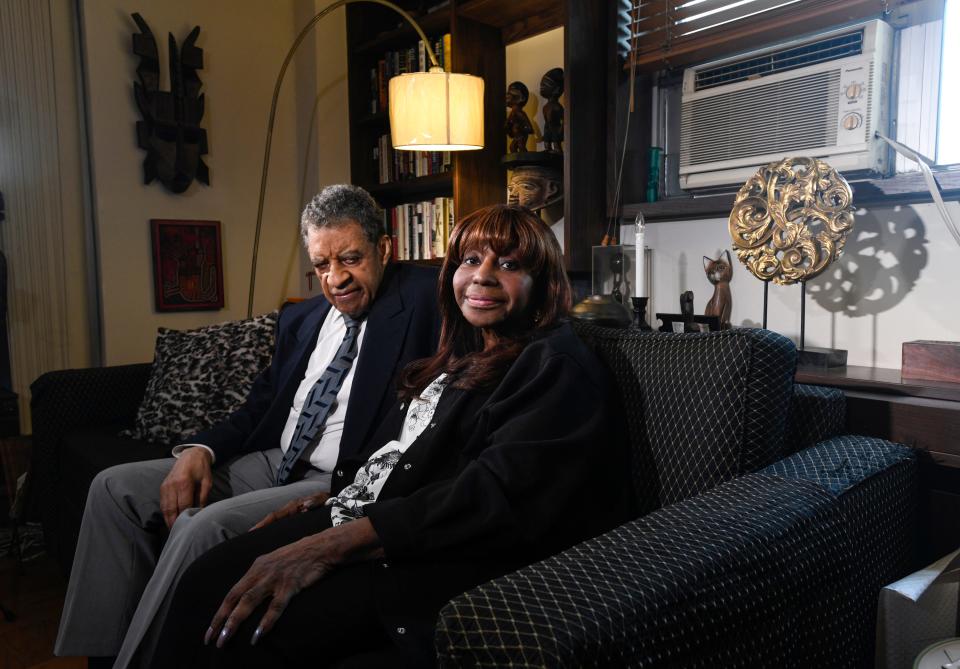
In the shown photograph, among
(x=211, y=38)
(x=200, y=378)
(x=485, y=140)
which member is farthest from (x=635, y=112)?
(x=211, y=38)

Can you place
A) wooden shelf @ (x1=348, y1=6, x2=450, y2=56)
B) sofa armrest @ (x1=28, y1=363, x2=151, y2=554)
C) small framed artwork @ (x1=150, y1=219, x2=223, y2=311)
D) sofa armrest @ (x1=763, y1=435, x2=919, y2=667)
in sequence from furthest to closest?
small framed artwork @ (x1=150, y1=219, x2=223, y2=311)
wooden shelf @ (x1=348, y1=6, x2=450, y2=56)
sofa armrest @ (x1=28, y1=363, x2=151, y2=554)
sofa armrest @ (x1=763, y1=435, x2=919, y2=667)

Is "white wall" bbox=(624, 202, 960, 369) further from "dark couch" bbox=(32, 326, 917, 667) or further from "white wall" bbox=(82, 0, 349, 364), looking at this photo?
"white wall" bbox=(82, 0, 349, 364)

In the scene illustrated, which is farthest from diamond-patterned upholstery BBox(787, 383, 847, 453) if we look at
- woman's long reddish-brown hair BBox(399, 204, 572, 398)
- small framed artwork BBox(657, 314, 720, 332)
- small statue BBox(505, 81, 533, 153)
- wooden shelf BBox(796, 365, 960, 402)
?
small statue BBox(505, 81, 533, 153)

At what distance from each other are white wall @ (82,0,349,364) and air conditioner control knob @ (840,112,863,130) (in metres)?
2.35

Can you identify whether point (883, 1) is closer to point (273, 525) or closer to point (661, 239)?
point (661, 239)

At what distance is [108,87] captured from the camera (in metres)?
2.92

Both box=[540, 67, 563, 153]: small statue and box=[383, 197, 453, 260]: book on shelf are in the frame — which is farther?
box=[383, 197, 453, 260]: book on shelf

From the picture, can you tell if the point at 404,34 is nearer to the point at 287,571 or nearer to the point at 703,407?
the point at 703,407

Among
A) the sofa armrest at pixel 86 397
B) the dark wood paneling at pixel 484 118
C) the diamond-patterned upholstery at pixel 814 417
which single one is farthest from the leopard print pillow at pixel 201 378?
the diamond-patterned upholstery at pixel 814 417

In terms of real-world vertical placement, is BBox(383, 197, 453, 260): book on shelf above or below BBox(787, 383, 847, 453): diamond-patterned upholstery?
above

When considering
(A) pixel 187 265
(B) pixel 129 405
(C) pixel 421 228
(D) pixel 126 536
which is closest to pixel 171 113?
(A) pixel 187 265

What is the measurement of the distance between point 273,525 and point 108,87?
2.46m

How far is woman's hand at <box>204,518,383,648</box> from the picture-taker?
101 centimetres

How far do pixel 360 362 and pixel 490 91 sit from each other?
1.58 metres
